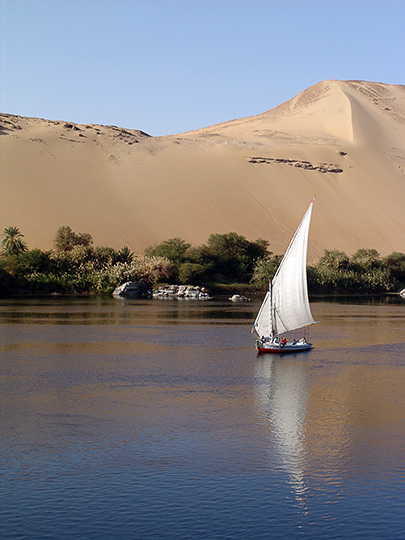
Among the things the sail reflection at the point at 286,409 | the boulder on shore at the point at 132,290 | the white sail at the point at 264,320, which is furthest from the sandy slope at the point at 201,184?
the sail reflection at the point at 286,409

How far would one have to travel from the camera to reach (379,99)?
126 m

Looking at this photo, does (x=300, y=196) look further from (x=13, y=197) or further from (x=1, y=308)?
(x=1, y=308)

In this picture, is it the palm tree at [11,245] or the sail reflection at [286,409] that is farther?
the palm tree at [11,245]

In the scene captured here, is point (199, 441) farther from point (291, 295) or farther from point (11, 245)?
point (11, 245)

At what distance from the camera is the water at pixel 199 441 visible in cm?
1045

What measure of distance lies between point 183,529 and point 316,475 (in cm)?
308

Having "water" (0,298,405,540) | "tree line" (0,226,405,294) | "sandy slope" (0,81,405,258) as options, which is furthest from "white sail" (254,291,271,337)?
"sandy slope" (0,81,405,258)

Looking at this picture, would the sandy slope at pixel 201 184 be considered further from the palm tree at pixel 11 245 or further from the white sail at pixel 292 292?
the white sail at pixel 292 292

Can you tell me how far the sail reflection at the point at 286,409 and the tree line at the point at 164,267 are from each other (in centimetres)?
3060

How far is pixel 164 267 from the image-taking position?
179ft

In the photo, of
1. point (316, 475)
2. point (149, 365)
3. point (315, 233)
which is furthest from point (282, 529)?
point (315, 233)

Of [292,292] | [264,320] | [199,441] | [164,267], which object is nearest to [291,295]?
[292,292]

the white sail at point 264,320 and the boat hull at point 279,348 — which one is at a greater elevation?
the white sail at point 264,320

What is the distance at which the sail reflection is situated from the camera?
12.6 metres
